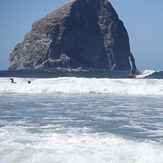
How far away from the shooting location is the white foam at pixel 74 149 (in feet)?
18.1

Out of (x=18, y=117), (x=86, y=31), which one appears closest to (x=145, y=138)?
(x=18, y=117)

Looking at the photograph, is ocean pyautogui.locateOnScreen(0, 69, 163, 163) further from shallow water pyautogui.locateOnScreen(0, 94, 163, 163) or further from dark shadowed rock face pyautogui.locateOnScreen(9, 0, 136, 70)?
dark shadowed rock face pyautogui.locateOnScreen(9, 0, 136, 70)

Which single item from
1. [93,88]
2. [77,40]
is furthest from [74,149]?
[77,40]

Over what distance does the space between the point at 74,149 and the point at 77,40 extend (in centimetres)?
12811

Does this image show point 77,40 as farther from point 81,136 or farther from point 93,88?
point 81,136

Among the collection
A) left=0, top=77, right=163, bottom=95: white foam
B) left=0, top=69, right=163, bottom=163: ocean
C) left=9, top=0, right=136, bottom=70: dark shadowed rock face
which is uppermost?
left=9, top=0, right=136, bottom=70: dark shadowed rock face

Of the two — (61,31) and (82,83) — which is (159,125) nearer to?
(82,83)

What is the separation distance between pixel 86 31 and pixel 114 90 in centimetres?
11665

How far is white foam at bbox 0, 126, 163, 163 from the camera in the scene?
217 inches

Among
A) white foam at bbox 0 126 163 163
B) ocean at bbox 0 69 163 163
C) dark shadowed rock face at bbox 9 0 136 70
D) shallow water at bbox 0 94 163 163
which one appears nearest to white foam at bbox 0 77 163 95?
ocean at bbox 0 69 163 163

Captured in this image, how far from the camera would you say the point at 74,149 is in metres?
6.14

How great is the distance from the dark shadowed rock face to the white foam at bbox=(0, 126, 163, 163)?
10894cm

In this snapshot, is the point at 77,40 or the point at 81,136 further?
the point at 77,40

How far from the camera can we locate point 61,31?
5098 inches
